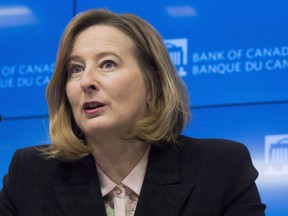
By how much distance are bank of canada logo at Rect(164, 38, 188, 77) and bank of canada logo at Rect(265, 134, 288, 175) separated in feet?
1.38

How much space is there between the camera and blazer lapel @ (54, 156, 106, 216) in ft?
5.65

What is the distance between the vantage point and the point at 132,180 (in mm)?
1803

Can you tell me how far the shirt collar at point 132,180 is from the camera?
70.5 inches

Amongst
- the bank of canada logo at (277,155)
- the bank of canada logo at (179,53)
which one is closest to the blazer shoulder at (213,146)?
the bank of canada logo at (277,155)

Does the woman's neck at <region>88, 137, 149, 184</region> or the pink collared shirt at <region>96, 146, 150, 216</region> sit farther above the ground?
the woman's neck at <region>88, 137, 149, 184</region>

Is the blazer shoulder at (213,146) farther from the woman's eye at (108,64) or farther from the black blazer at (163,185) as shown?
the woman's eye at (108,64)

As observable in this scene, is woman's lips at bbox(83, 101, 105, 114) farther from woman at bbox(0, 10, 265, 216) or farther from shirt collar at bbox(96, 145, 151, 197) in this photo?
shirt collar at bbox(96, 145, 151, 197)

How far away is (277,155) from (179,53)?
54 centimetres

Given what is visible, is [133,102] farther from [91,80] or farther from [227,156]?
[227,156]

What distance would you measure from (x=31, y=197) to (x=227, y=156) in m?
0.53

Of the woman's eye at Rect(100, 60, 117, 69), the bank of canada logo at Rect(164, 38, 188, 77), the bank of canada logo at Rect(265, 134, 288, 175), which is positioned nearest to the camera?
the woman's eye at Rect(100, 60, 117, 69)

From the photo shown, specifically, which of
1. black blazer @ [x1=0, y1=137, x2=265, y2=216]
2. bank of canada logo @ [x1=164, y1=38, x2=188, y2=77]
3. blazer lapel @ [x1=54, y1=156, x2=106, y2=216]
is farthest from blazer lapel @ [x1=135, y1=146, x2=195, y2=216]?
bank of canada logo @ [x1=164, y1=38, x2=188, y2=77]

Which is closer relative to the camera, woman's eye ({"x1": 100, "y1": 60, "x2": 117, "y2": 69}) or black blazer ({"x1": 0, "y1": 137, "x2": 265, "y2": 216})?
black blazer ({"x1": 0, "y1": 137, "x2": 265, "y2": 216})

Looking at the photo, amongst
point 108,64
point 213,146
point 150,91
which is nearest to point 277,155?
point 213,146
